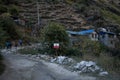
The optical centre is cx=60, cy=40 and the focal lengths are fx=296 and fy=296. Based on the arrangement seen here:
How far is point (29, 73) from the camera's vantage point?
26312 millimetres

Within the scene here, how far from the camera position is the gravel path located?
24812 millimetres

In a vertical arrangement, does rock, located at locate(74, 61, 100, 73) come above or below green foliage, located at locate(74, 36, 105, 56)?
above

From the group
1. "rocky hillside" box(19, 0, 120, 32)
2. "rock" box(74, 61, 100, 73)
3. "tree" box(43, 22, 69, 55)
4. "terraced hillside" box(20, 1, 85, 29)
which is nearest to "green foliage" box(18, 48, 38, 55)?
"tree" box(43, 22, 69, 55)

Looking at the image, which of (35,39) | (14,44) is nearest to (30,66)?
(14,44)

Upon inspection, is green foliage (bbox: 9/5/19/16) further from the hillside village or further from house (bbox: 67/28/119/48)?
house (bbox: 67/28/119/48)

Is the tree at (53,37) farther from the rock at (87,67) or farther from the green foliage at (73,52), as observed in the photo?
the rock at (87,67)

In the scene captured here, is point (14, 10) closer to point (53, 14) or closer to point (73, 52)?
point (53, 14)

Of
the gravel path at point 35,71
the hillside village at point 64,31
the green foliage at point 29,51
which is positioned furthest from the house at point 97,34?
the gravel path at point 35,71

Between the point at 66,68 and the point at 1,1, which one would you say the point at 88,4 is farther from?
the point at 66,68

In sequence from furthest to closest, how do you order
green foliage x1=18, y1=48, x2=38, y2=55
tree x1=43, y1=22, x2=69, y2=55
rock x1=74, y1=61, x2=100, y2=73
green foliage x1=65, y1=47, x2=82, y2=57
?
green foliage x1=18, y1=48, x2=38, y2=55
tree x1=43, y1=22, x2=69, y2=55
green foliage x1=65, y1=47, x2=82, y2=57
rock x1=74, y1=61, x2=100, y2=73

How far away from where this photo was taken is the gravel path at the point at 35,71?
24.8 metres

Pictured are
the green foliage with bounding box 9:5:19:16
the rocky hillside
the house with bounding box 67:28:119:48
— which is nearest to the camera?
the house with bounding box 67:28:119:48

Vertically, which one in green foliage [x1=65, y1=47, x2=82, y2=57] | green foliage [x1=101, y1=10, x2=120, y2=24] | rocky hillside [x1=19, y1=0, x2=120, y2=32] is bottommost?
green foliage [x1=101, y1=10, x2=120, y2=24]

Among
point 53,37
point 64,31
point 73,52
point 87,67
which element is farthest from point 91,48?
point 87,67
